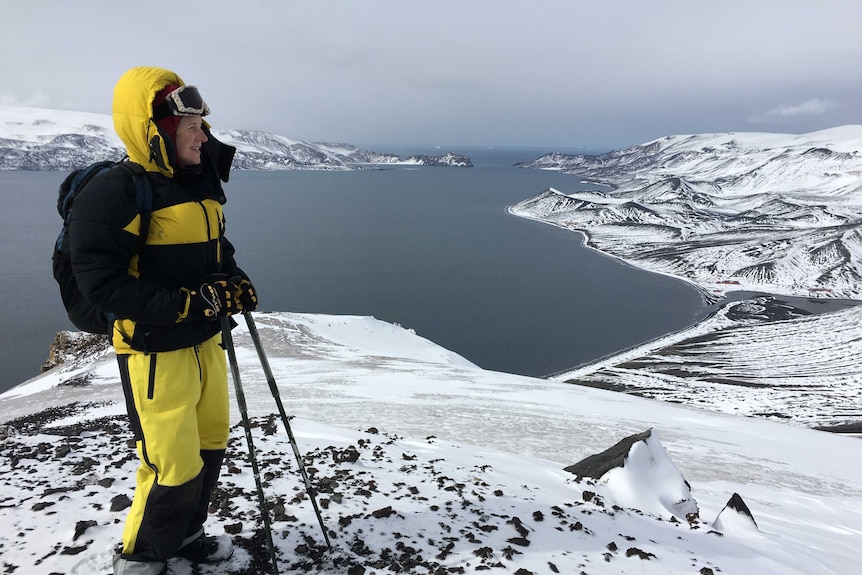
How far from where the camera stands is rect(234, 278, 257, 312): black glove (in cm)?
337

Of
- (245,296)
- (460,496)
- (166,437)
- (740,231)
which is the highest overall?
(740,231)

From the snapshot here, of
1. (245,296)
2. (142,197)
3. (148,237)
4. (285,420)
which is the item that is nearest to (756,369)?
(285,420)

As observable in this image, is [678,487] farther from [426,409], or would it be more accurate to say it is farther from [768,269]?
[768,269]

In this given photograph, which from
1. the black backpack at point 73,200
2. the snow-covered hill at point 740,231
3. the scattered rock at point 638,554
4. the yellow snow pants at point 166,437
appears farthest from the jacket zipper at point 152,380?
the snow-covered hill at point 740,231

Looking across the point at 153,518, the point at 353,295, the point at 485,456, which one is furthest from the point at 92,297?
the point at 353,295

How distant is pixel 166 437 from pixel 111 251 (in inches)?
50.0


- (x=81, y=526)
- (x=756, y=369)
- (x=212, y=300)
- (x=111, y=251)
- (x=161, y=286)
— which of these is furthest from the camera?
(x=756, y=369)

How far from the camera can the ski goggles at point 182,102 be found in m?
3.03

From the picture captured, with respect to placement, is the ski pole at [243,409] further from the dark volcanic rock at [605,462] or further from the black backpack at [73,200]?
the dark volcanic rock at [605,462]

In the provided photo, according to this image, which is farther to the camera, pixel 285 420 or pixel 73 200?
pixel 285 420

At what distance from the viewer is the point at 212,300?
3.16m

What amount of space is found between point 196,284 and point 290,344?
25.8 m

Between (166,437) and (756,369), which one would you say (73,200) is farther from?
(756,369)

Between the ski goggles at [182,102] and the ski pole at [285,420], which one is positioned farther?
the ski pole at [285,420]
